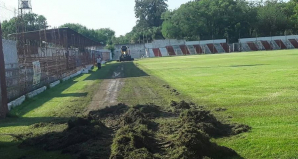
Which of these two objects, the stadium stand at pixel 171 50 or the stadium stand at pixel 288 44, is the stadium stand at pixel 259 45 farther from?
the stadium stand at pixel 171 50

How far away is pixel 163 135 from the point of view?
8797mm

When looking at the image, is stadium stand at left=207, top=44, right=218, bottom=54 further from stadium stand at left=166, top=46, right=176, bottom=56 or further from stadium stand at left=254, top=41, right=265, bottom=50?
stadium stand at left=254, top=41, right=265, bottom=50

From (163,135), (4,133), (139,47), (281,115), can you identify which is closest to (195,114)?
(163,135)

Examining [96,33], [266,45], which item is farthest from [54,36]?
[96,33]

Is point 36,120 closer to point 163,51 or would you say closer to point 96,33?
point 163,51

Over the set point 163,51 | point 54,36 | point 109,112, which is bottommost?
point 109,112

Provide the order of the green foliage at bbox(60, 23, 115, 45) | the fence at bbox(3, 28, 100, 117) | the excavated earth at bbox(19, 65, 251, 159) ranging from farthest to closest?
the green foliage at bbox(60, 23, 115, 45), the fence at bbox(3, 28, 100, 117), the excavated earth at bbox(19, 65, 251, 159)

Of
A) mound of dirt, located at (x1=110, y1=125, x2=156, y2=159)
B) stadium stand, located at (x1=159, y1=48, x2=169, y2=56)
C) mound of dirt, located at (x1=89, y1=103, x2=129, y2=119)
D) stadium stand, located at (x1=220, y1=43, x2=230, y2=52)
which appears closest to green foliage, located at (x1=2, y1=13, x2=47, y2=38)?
mound of dirt, located at (x1=89, y1=103, x2=129, y2=119)

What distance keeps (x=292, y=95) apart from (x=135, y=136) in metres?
8.26

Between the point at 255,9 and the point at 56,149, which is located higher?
the point at 255,9

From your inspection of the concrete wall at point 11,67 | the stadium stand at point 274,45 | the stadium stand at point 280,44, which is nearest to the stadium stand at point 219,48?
the stadium stand at point 274,45

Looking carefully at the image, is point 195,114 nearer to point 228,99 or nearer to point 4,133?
point 228,99

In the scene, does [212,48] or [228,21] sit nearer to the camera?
[212,48]

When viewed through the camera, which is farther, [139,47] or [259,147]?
[139,47]
